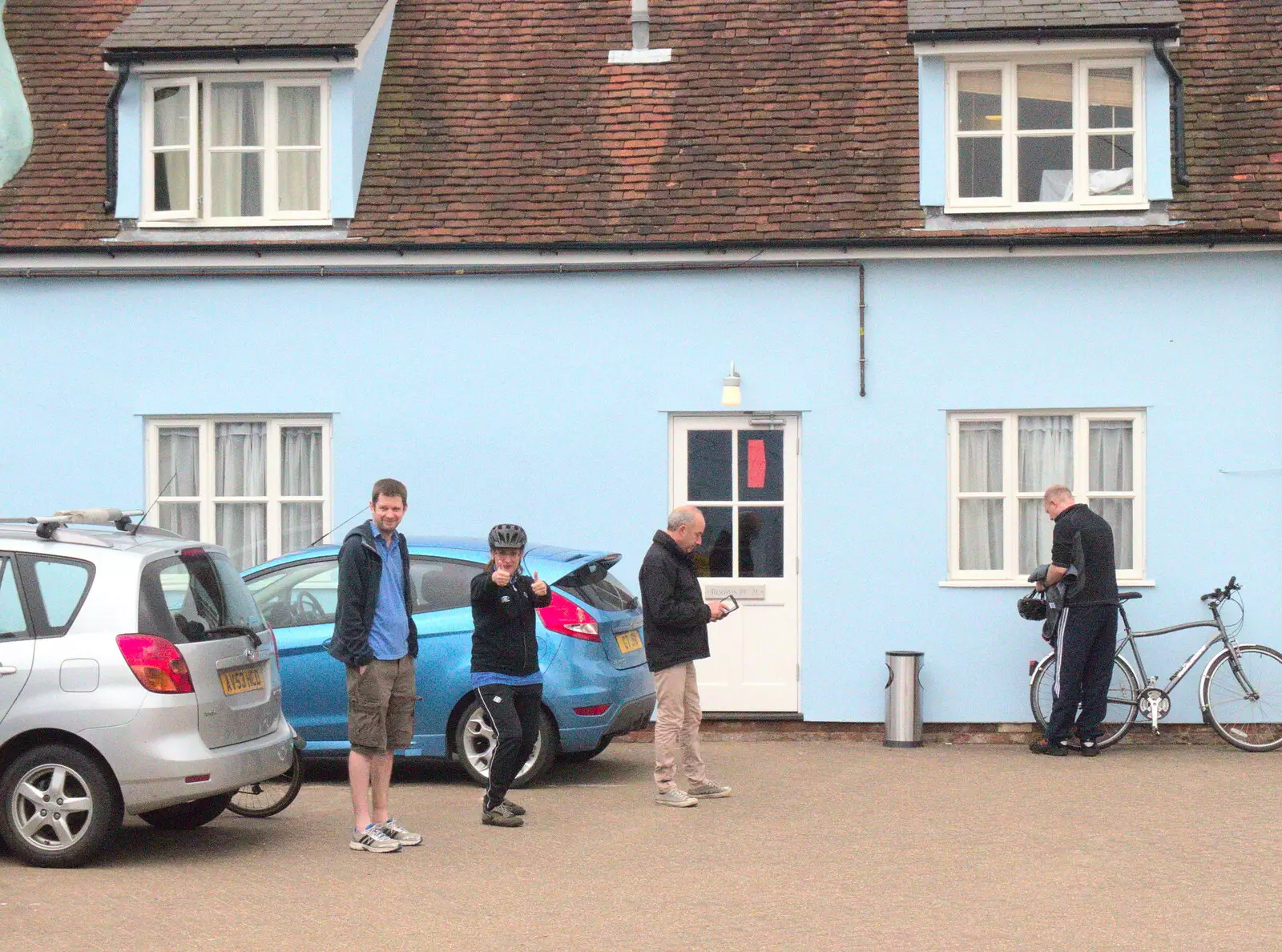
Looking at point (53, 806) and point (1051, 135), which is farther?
point (1051, 135)

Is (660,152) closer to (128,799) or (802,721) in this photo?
(802,721)

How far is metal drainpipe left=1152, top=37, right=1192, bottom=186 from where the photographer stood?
14.1 m

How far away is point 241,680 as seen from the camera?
8.86 m

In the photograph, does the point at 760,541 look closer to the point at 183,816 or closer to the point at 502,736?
the point at 502,736

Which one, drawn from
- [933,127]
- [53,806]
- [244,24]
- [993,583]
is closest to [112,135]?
[244,24]

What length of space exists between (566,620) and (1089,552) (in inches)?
173

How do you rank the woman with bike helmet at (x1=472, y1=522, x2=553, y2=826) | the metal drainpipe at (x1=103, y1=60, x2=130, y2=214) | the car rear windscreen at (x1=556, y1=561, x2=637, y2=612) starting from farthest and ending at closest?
the metal drainpipe at (x1=103, y1=60, x2=130, y2=214) → the car rear windscreen at (x1=556, y1=561, x2=637, y2=612) → the woman with bike helmet at (x1=472, y1=522, x2=553, y2=826)

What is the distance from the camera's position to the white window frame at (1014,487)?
46.2 ft

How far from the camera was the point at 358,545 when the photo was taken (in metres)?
8.85

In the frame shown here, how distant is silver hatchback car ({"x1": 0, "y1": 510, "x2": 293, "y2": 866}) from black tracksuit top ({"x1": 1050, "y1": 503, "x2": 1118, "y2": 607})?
691cm

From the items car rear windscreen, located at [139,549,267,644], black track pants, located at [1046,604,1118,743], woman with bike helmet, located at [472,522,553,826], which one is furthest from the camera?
black track pants, located at [1046,604,1118,743]

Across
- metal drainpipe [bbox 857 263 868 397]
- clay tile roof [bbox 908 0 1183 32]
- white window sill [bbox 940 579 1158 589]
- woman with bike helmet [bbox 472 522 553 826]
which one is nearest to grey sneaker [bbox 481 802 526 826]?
woman with bike helmet [bbox 472 522 553 826]

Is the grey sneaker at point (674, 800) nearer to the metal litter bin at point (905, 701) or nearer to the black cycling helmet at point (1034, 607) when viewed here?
the metal litter bin at point (905, 701)

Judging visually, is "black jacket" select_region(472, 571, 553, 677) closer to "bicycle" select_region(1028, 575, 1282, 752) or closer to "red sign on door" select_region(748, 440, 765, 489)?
"red sign on door" select_region(748, 440, 765, 489)
